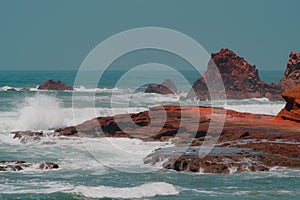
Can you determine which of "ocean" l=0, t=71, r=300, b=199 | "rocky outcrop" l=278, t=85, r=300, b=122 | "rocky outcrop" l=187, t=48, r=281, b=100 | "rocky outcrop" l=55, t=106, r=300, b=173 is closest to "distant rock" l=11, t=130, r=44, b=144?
"ocean" l=0, t=71, r=300, b=199

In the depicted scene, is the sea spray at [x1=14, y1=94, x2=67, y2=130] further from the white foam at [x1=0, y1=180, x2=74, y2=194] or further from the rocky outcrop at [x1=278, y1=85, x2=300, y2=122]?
the white foam at [x1=0, y1=180, x2=74, y2=194]

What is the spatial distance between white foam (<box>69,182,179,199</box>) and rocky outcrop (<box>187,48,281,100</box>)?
46.3 meters

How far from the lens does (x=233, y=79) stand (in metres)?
63.7

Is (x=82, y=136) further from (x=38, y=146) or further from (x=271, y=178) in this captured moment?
(x=271, y=178)

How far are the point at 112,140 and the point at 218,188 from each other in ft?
33.8

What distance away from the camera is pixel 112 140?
81.7 ft

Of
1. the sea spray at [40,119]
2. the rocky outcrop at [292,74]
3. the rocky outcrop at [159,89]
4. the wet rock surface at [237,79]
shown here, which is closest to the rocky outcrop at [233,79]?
the wet rock surface at [237,79]

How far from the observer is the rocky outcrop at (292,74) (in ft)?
204

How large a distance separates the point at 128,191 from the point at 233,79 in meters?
50.2

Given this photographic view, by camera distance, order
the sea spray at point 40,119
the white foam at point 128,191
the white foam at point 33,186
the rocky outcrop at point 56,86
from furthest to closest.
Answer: the rocky outcrop at point 56,86 → the sea spray at point 40,119 → the white foam at point 33,186 → the white foam at point 128,191

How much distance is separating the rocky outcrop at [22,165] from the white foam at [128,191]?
3523 mm

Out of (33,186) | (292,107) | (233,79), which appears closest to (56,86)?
(233,79)

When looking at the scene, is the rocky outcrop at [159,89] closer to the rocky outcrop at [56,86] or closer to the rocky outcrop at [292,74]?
the rocky outcrop at [56,86]

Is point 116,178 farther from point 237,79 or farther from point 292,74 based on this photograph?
point 292,74
